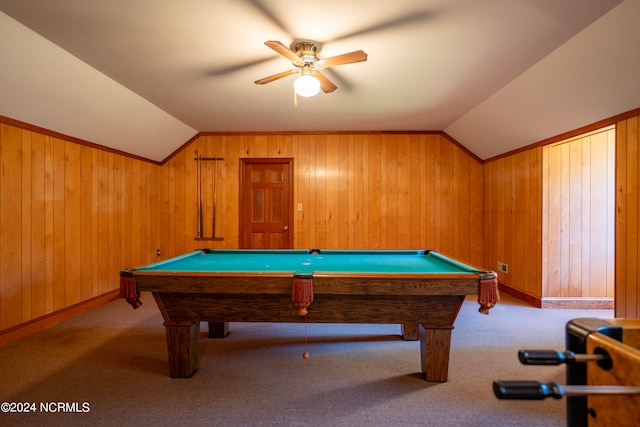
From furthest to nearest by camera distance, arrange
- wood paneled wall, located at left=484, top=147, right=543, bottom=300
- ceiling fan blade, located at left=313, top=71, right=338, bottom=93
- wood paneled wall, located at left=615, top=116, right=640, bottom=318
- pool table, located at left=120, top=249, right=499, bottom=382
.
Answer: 1. wood paneled wall, located at left=484, top=147, right=543, bottom=300
2. wood paneled wall, located at left=615, top=116, right=640, bottom=318
3. ceiling fan blade, located at left=313, top=71, right=338, bottom=93
4. pool table, located at left=120, top=249, right=499, bottom=382

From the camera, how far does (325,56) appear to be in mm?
2395

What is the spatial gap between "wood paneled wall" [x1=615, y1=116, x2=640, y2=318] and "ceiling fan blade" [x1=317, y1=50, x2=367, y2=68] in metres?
2.39

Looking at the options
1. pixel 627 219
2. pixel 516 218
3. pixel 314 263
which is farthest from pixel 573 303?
pixel 314 263

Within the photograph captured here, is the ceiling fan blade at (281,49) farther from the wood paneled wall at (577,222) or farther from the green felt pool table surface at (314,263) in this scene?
the wood paneled wall at (577,222)

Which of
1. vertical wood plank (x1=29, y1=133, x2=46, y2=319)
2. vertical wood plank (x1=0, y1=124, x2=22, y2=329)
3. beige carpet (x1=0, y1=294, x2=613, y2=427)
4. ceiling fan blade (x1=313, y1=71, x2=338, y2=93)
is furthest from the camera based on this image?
vertical wood plank (x1=29, y1=133, x2=46, y2=319)

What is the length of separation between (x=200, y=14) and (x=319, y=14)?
0.77 meters

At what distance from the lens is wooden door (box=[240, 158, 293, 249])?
4.61 m

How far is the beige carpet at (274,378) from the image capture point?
166cm

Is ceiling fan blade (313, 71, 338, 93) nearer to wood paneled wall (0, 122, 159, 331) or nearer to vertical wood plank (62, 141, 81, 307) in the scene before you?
wood paneled wall (0, 122, 159, 331)

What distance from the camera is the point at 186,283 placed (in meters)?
1.83

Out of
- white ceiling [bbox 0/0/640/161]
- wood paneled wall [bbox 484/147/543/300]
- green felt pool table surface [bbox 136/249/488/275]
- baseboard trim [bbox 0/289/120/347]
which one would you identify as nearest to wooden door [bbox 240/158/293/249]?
white ceiling [bbox 0/0/640/161]

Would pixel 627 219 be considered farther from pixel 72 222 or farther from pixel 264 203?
pixel 72 222

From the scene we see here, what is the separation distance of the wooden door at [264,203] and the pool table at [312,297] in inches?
94.1

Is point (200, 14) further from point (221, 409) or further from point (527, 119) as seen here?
point (527, 119)
